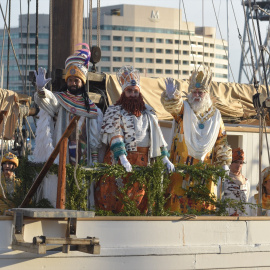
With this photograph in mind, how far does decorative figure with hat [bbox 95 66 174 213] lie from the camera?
770 centimetres

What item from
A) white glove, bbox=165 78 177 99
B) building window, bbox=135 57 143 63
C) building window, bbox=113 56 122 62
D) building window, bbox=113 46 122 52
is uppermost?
building window, bbox=113 46 122 52

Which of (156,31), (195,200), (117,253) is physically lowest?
(117,253)

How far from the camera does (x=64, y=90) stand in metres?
8.34

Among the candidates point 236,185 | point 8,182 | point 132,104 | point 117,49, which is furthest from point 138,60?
point 132,104

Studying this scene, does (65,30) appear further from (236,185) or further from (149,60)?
(149,60)

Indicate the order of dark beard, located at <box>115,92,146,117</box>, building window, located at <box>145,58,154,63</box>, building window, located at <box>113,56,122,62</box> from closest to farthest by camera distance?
dark beard, located at <box>115,92,146,117</box> → building window, located at <box>113,56,122,62</box> → building window, located at <box>145,58,154,63</box>

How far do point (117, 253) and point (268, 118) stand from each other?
458 centimetres

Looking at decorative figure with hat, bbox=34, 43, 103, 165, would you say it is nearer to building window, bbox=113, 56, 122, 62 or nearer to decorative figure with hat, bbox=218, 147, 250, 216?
decorative figure with hat, bbox=218, 147, 250, 216

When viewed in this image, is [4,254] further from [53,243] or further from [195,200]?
[195,200]

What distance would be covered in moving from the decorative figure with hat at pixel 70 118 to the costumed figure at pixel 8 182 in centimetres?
45

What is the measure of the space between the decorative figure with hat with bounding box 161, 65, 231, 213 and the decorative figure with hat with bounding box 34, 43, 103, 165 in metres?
0.84

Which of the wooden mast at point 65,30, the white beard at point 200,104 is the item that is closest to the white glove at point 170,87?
the white beard at point 200,104

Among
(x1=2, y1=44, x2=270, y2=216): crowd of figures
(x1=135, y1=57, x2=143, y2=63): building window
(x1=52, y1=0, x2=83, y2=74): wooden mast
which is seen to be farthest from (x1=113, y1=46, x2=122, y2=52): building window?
(x1=2, y1=44, x2=270, y2=216): crowd of figures

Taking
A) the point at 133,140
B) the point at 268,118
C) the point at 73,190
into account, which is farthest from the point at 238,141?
the point at 73,190
